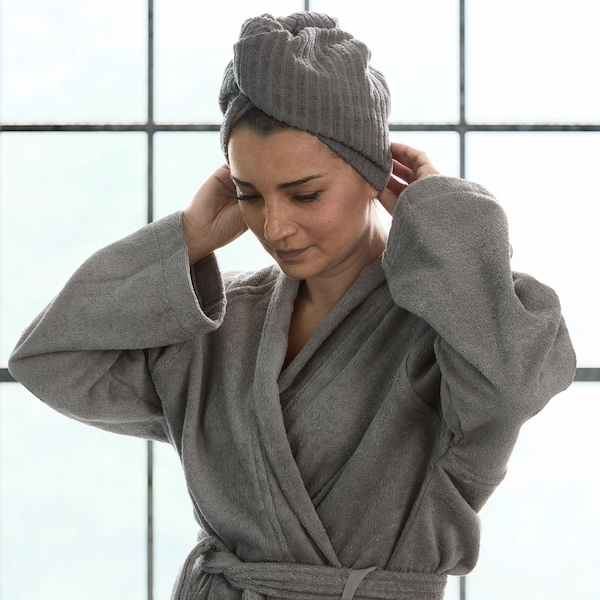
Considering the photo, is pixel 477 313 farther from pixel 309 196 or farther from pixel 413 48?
pixel 413 48

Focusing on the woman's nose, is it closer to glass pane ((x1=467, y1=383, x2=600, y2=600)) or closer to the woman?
the woman

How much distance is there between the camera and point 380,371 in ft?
4.73

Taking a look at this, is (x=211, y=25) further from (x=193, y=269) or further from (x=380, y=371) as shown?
(x=380, y=371)

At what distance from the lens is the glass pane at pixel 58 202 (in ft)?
6.73

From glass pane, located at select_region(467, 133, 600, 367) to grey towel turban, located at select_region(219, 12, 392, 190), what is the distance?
27.8 inches

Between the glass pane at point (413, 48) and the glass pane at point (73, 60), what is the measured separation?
1.33ft

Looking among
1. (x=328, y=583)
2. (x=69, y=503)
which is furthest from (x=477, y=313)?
(x=69, y=503)

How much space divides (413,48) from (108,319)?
36.9 inches

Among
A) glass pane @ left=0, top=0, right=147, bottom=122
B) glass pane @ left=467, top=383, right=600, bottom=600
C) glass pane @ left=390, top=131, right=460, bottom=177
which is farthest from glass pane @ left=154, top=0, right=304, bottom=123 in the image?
glass pane @ left=467, top=383, right=600, bottom=600

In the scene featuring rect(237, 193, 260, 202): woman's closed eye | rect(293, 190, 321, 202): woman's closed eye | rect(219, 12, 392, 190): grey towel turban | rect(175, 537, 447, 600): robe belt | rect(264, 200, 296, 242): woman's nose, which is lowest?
rect(175, 537, 447, 600): robe belt

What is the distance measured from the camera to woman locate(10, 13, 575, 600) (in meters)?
1.27

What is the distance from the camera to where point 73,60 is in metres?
2.04

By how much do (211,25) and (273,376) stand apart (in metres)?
0.91

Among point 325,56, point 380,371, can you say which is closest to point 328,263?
point 380,371
